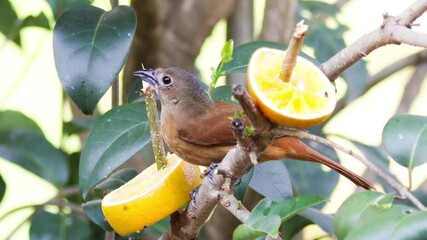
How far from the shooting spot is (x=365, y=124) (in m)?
4.41

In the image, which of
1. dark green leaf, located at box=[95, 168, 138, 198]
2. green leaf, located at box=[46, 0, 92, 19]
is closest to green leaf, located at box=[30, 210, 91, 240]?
dark green leaf, located at box=[95, 168, 138, 198]

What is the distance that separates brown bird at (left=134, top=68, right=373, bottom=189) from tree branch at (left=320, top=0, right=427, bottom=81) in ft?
1.25

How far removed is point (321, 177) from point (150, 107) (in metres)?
0.96

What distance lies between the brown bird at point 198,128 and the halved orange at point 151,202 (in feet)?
0.46

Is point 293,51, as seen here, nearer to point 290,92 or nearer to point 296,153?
point 290,92

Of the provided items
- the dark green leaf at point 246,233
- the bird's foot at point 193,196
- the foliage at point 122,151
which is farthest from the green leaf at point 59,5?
the dark green leaf at point 246,233

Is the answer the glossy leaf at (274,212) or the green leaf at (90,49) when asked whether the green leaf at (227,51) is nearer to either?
the glossy leaf at (274,212)

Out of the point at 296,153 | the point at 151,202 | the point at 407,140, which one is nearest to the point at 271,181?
the point at 296,153

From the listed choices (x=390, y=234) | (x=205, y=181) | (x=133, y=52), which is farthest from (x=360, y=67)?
(x=390, y=234)

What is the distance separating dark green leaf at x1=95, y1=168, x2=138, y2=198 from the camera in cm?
173

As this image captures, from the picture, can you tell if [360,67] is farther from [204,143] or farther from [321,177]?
[204,143]

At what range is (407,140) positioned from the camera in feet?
4.03

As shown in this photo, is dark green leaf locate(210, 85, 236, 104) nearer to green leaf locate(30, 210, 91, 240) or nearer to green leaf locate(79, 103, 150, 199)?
green leaf locate(79, 103, 150, 199)

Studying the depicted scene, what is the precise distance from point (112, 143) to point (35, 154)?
0.61m
